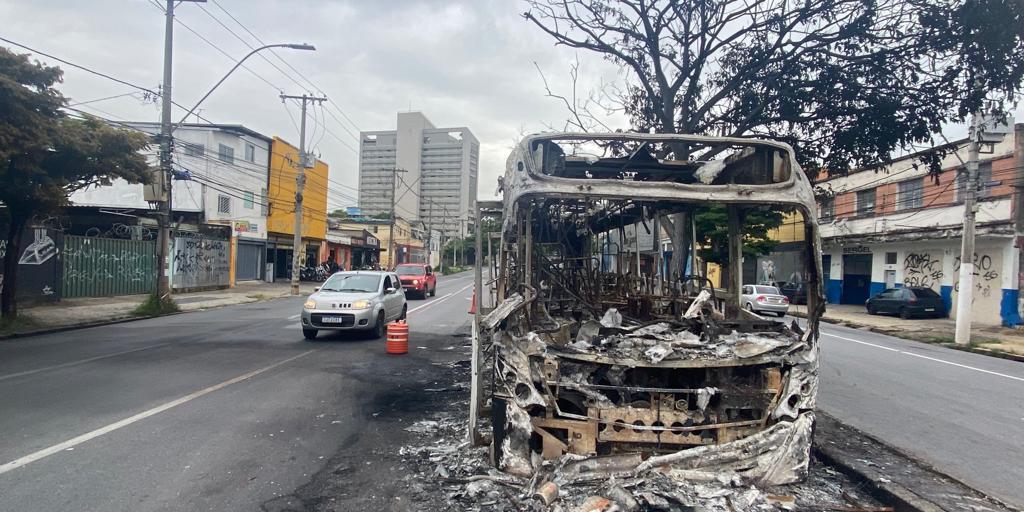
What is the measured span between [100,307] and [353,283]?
1048 cm

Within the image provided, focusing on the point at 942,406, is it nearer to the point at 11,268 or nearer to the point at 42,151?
the point at 42,151

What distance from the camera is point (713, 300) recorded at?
6773mm

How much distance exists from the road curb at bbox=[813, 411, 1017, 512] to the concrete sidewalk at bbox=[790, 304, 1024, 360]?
9.14m

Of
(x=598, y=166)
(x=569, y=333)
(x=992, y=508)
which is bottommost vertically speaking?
(x=992, y=508)

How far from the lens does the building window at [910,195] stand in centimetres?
2580

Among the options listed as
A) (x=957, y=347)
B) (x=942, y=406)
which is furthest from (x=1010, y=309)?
(x=942, y=406)

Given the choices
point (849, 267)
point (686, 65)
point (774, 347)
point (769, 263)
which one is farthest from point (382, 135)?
point (774, 347)

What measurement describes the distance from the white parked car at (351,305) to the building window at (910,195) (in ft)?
76.8

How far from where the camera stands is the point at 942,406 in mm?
8234

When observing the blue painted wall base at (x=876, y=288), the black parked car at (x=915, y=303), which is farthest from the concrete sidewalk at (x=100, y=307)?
the blue painted wall base at (x=876, y=288)

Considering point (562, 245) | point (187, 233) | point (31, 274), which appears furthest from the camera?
point (187, 233)

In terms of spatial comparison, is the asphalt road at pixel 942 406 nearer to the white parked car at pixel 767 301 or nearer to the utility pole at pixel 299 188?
the white parked car at pixel 767 301

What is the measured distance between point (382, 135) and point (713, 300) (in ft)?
206

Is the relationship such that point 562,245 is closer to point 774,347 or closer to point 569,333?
point 569,333
